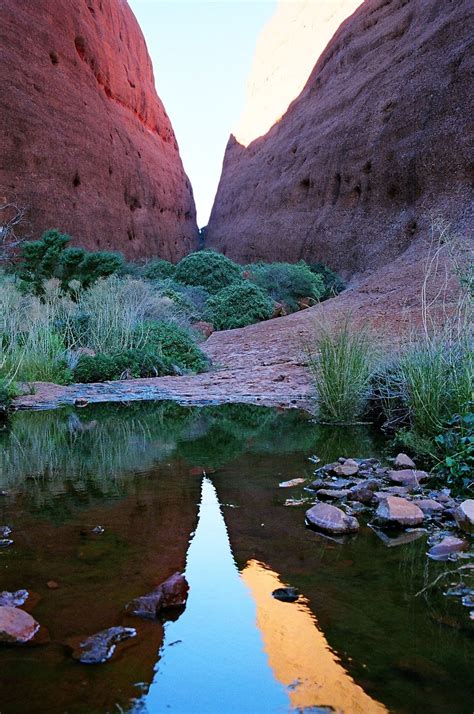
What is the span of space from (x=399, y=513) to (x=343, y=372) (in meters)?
3.06

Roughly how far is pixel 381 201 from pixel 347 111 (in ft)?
18.4

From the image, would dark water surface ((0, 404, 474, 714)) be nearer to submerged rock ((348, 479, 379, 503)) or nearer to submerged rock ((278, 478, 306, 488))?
submerged rock ((278, 478, 306, 488))

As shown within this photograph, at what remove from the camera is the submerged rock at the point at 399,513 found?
3236 mm

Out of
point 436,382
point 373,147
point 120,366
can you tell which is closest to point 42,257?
point 120,366

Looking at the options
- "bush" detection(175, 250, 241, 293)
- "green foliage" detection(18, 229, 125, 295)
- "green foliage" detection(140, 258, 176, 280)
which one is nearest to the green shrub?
"green foliage" detection(18, 229, 125, 295)

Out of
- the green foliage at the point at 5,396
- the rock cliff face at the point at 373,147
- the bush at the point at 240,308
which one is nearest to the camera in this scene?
the green foliage at the point at 5,396

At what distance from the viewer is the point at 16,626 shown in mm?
2076

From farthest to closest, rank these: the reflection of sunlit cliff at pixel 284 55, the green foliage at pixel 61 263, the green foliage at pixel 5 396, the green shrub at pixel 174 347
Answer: the reflection of sunlit cliff at pixel 284 55 < the green foliage at pixel 61 263 < the green shrub at pixel 174 347 < the green foliage at pixel 5 396

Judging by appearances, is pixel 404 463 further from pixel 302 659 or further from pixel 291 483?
pixel 302 659

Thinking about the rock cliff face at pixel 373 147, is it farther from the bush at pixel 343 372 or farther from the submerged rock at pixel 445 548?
the submerged rock at pixel 445 548

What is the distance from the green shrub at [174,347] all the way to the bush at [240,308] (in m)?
5.86

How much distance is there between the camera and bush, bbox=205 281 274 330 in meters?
17.4

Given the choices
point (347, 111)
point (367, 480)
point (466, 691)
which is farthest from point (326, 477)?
point (347, 111)

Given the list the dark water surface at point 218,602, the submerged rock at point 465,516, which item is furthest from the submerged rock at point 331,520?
the submerged rock at point 465,516
